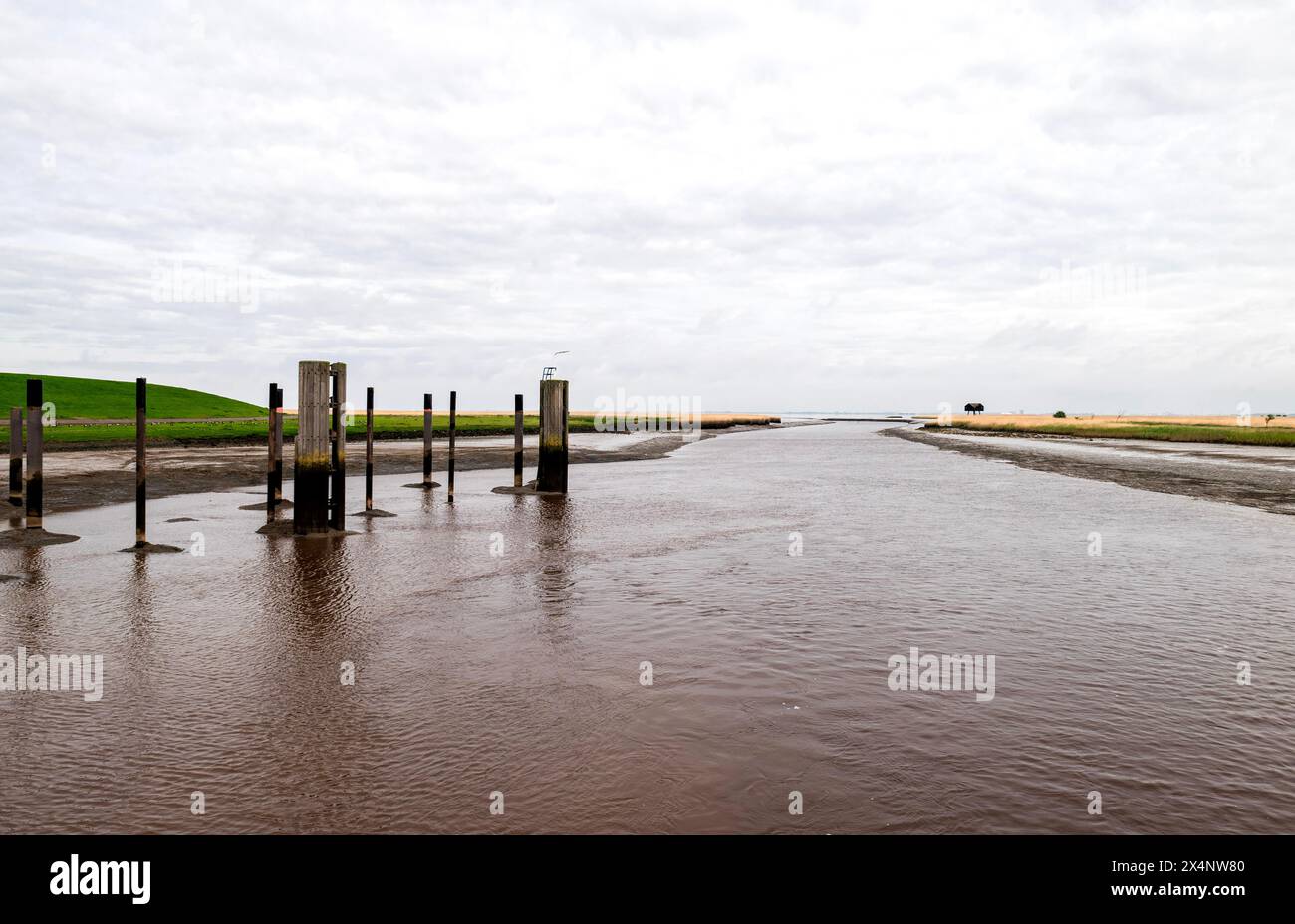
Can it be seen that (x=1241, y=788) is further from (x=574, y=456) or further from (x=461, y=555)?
(x=574, y=456)

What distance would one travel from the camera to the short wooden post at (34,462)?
16250 millimetres

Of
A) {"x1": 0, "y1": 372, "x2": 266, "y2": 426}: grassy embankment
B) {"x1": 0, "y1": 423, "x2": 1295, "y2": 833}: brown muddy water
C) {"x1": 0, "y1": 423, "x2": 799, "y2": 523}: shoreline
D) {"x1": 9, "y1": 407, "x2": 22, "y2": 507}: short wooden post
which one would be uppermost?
{"x1": 0, "y1": 372, "x2": 266, "y2": 426}: grassy embankment

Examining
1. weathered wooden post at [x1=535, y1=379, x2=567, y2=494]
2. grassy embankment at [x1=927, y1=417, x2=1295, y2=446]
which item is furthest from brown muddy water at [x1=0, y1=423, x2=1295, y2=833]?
grassy embankment at [x1=927, y1=417, x2=1295, y2=446]

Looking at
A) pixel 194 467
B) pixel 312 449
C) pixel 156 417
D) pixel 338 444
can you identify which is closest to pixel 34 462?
pixel 312 449

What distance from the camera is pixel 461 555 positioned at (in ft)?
52.5

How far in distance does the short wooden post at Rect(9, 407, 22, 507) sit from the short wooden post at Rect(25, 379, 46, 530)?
2.41 meters

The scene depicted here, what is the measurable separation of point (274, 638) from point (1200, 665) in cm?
1069

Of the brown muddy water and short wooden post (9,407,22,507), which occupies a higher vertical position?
short wooden post (9,407,22,507)

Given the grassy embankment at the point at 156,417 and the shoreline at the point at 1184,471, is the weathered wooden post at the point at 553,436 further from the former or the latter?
the shoreline at the point at 1184,471

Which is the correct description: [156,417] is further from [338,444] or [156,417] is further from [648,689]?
[648,689]

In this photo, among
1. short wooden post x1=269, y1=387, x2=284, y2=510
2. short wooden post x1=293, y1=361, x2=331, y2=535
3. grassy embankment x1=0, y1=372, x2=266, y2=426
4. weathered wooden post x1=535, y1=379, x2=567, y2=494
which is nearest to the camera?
short wooden post x1=293, y1=361, x2=331, y2=535

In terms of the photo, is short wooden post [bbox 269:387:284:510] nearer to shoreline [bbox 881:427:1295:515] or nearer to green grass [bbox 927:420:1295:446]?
shoreline [bbox 881:427:1295:515]

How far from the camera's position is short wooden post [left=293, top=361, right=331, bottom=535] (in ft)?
58.3
